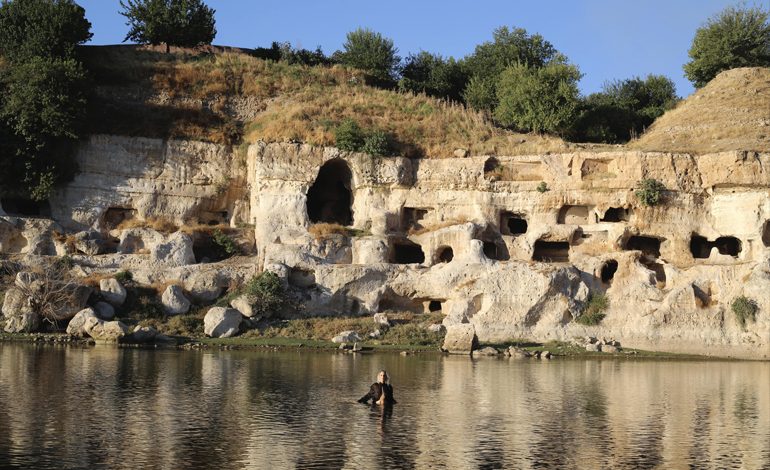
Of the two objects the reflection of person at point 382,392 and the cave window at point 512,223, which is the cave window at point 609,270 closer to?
the cave window at point 512,223

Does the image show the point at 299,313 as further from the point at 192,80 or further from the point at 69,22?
the point at 69,22

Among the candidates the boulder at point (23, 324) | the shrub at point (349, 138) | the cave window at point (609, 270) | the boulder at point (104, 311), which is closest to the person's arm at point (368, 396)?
the boulder at point (104, 311)

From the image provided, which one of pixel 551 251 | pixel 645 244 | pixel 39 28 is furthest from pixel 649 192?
pixel 39 28

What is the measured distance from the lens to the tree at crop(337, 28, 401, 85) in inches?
2603

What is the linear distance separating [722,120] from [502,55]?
65.7 ft

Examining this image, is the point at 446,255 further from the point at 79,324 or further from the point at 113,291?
the point at 79,324

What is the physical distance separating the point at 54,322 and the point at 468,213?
1937 centimetres

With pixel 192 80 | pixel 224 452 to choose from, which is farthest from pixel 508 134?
pixel 224 452

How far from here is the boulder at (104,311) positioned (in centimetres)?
3900

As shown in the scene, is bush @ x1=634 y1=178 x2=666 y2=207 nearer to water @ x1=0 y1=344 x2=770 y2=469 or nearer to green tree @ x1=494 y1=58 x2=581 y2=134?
green tree @ x1=494 y1=58 x2=581 y2=134

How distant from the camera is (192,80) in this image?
54.2 metres

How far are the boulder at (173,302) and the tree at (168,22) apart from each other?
77.3 feet

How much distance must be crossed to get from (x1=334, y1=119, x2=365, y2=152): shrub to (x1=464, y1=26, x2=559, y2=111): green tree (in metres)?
17.0

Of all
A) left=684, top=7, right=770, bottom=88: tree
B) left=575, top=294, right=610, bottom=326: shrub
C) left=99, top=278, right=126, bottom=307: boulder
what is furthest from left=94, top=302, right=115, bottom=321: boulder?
left=684, top=7, right=770, bottom=88: tree
